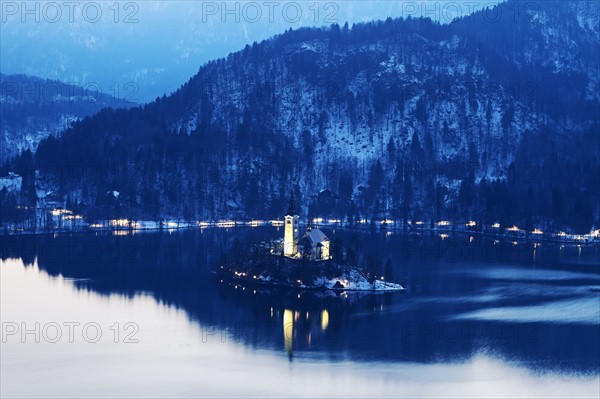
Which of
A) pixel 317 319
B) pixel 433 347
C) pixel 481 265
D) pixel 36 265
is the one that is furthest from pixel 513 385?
pixel 36 265

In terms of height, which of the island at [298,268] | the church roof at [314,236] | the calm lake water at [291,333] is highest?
the church roof at [314,236]

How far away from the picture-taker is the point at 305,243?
14412 cm

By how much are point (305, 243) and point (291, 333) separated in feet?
116

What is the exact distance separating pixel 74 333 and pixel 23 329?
5.98 m

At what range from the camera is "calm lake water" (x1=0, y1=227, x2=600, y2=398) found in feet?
294

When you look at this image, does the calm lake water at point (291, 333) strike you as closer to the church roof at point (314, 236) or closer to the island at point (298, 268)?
the island at point (298, 268)

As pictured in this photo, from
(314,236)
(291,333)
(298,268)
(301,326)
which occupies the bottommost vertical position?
(291,333)

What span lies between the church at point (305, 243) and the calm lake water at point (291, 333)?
8.91 metres

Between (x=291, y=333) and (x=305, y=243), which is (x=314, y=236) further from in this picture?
(x=291, y=333)

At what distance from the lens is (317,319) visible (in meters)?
117

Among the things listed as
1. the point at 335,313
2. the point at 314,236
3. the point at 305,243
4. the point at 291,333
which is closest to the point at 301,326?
the point at 291,333

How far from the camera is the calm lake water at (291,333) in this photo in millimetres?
89625

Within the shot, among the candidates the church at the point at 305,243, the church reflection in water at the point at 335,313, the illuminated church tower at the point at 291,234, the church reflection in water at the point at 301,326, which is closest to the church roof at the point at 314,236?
the church at the point at 305,243

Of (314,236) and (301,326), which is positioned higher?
(314,236)
